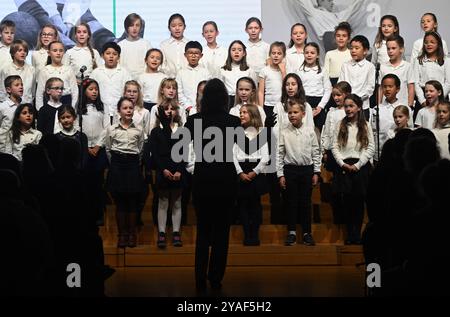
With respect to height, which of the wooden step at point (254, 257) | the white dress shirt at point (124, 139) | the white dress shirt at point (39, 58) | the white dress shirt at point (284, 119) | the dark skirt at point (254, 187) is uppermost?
the white dress shirt at point (39, 58)

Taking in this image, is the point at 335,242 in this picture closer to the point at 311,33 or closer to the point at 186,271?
the point at 186,271

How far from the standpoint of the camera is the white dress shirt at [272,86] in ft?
37.5

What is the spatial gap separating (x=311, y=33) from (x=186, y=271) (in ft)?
18.0

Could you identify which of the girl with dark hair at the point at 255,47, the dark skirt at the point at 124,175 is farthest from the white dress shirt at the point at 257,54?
the dark skirt at the point at 124,175

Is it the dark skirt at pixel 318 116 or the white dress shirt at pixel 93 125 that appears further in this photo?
the dark skirt at pixel 318 116

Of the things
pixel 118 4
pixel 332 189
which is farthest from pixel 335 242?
pixel 118 4

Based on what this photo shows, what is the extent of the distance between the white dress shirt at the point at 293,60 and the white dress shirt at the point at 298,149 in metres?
1.74

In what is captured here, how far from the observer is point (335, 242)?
32.6 feet

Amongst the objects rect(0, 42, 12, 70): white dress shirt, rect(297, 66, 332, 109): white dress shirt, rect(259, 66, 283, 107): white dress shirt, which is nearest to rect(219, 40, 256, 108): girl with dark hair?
rect(259, 66, 283, 107): white dress shirt

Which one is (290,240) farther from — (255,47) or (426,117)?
(255,47)

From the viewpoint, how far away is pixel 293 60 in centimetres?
1184

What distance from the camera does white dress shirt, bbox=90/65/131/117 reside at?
1149 centimetres

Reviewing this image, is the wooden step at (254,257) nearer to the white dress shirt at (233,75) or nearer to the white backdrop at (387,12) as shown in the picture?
the white dress shirt at (233,75)
